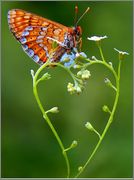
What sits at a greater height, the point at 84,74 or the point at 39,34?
the point at 39,34

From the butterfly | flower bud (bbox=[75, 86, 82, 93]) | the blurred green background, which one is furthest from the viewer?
the blurred green background

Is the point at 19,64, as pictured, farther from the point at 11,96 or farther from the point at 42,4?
the point at 42,4

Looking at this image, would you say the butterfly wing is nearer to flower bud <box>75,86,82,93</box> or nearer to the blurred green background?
flower bud <box>75,86,82,93</box>

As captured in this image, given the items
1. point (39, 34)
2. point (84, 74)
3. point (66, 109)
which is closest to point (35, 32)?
point (39, 34)

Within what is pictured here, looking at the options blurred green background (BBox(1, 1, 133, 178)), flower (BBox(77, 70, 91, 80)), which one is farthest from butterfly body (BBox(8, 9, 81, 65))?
blurred green background (BBox(1, 1, 133, 178))

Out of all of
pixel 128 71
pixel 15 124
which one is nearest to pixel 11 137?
pixel 15 124

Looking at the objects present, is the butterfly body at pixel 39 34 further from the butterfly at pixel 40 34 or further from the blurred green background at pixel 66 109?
the blurred green background at pixel 66 109

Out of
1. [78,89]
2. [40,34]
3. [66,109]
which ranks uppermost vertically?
[40,34]

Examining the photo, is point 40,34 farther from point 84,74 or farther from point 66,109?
point 66,109
